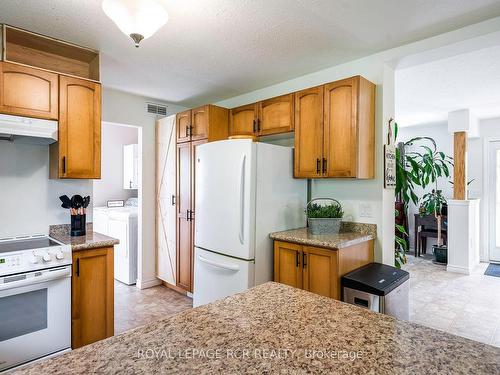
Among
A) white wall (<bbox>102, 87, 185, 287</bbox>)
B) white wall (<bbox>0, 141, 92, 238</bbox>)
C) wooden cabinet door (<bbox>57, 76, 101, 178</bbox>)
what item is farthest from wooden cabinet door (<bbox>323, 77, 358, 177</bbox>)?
white wall (<bbox>102, 87, 185, 287</bbox>)

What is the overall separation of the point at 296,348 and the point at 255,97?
3.28 metres

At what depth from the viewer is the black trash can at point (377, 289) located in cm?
209

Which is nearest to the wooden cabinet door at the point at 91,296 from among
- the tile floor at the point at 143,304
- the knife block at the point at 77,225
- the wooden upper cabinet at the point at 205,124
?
the knife block at the point at 77,225

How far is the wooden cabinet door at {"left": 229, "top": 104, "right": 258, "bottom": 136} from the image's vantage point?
3.31 m

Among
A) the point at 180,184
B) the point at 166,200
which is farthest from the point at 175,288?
the point at 180,184

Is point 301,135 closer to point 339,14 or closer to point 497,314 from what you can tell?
point 339,14

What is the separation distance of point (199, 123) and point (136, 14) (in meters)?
1.87

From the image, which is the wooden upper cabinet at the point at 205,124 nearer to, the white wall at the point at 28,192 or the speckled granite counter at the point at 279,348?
the white wall at the point at 28,192

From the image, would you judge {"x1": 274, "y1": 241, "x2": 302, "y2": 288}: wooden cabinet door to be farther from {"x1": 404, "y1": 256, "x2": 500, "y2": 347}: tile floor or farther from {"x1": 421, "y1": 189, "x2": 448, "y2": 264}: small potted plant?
{"x1": 421, "y1": 189, "x2": 448, "y2": 264}: small potted plant

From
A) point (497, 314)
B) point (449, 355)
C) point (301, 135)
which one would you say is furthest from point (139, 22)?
point (497, 314)

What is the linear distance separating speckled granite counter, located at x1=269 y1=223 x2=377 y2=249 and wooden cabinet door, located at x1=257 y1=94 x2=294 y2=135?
3.37 feet

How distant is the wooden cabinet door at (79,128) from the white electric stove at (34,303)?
0.72 meters

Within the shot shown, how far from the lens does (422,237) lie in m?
5.68

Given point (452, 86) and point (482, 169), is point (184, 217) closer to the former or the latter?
point (452, 86)
